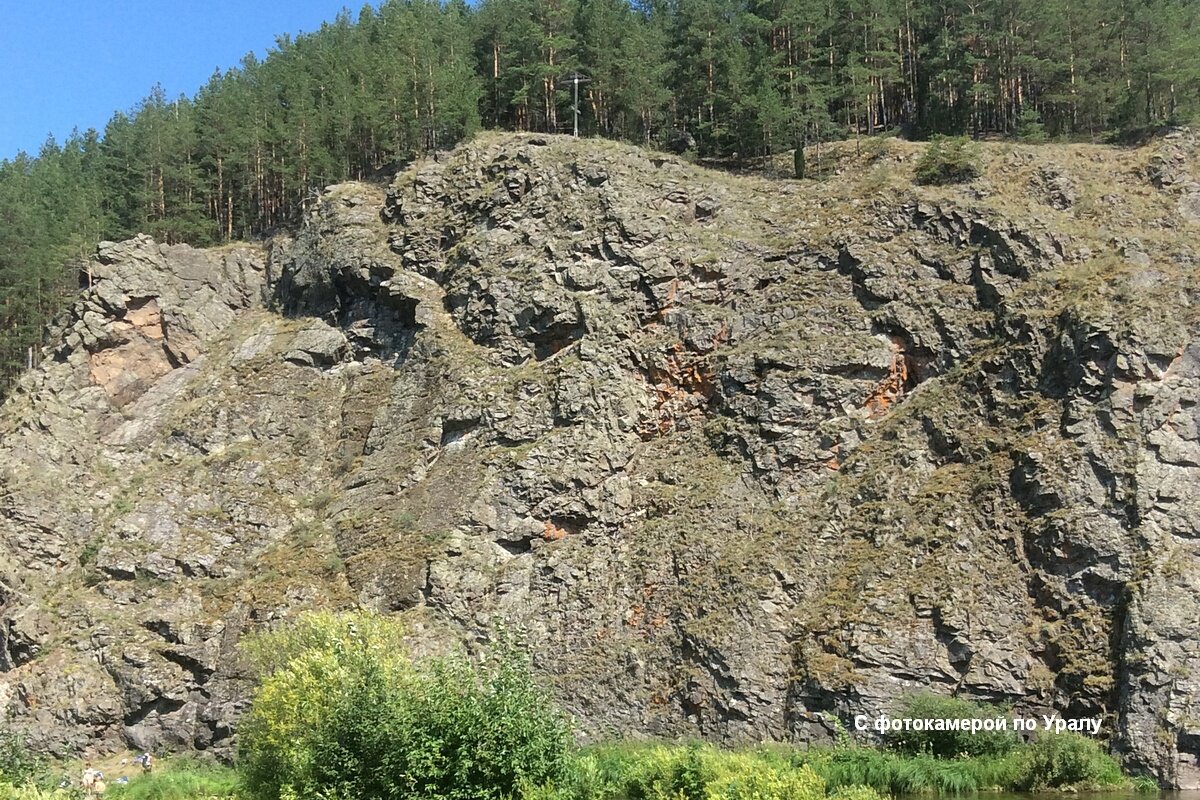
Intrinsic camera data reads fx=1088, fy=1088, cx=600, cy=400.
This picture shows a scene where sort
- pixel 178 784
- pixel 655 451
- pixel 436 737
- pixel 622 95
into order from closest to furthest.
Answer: pixel 436 737 < pixel 178 784 < pixel 655 451 < pixel 622 95

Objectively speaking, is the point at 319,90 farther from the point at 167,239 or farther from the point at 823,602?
the point at 823,602

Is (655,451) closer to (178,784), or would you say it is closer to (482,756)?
(178,784)

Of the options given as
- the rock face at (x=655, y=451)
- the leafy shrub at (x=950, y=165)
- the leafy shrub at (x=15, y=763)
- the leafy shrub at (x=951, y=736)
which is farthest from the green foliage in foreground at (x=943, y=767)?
the leafy shrub at (x=950, y=165)

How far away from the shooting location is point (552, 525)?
43.0 m

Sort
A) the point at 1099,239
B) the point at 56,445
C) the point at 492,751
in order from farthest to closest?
the point at 56,445
the point at 1099,239
the point at 492,751

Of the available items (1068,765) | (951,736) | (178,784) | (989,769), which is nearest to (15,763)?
(178,784)

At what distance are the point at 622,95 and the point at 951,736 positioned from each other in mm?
38329

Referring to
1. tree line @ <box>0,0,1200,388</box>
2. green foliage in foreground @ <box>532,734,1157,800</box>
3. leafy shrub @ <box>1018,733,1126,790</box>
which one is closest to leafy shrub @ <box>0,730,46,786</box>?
green foliage in foreground @ <box>532,734,1157,800</box>

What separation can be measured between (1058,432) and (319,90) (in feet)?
159

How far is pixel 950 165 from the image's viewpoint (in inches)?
1983

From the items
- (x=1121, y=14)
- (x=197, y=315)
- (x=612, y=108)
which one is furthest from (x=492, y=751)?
(x=1121, y=14)

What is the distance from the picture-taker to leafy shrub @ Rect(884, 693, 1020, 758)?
1379 inches

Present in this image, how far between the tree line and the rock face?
603 centimetres

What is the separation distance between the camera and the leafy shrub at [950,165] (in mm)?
50062
